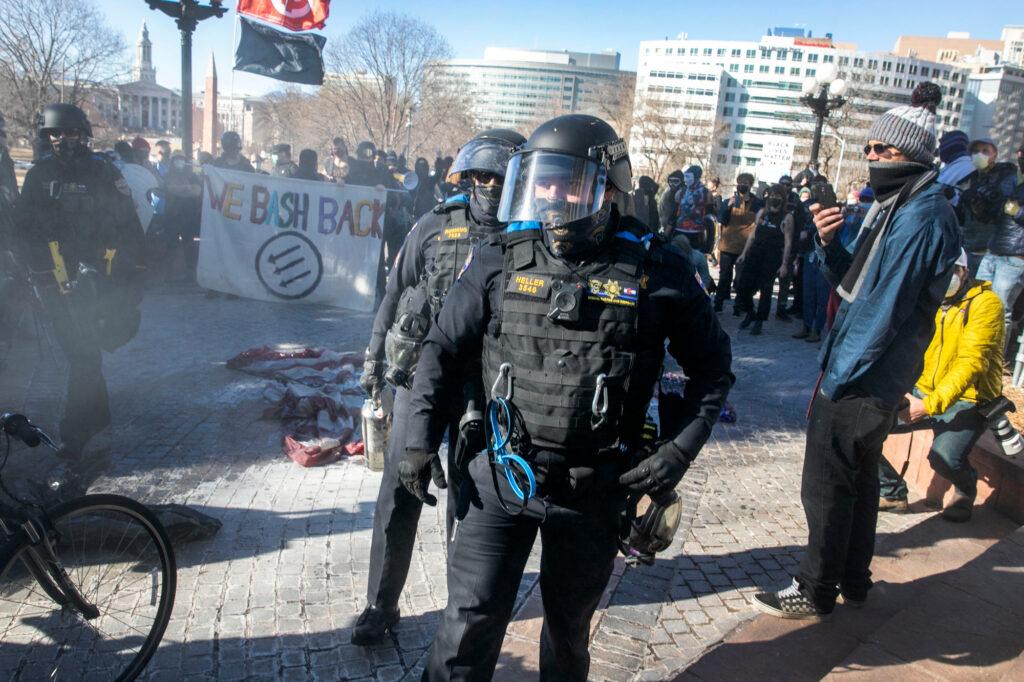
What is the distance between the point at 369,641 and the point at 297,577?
0.70 m

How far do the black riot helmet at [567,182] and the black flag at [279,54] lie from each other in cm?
901

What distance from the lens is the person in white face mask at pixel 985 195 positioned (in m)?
7.32

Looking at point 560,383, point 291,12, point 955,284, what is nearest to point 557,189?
point 560,383

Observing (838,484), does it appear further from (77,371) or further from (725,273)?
(725,273)

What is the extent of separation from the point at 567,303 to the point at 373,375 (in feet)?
5.61

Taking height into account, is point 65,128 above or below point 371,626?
above

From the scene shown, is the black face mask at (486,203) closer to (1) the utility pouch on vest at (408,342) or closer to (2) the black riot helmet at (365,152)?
(1) the utility pouch on vest at (408,342)

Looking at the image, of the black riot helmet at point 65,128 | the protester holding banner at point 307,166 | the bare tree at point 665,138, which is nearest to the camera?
the black riot helmet at point 65,128

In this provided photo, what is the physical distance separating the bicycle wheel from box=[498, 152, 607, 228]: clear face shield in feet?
6.19

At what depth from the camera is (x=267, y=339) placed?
8.32m

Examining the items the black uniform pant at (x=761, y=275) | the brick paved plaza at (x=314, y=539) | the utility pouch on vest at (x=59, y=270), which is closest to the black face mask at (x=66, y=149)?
the utility pouch on vest at (x=59, y=270)

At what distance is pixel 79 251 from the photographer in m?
5.03

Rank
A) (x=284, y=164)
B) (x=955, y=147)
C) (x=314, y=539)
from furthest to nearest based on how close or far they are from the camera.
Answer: (x=284, y=164) < (x=955, y=147) < (x=314, y=539)

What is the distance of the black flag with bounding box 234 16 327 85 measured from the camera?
10219 millimetres
